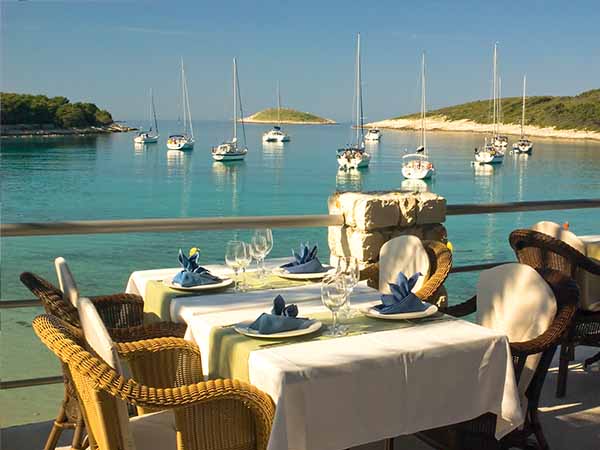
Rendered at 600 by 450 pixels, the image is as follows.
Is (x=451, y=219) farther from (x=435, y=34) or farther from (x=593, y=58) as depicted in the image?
(x=435, y=34)

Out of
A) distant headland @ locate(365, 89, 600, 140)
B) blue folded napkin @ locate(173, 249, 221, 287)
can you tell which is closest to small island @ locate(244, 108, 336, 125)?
distant headland @ locate(365, 89, 600, 140)

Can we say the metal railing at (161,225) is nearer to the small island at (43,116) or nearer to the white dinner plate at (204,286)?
the white dinner plate at (204,286)

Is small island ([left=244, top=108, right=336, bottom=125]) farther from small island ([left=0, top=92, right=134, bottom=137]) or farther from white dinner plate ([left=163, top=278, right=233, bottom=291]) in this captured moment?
white dinner plate ([left=163, top=278, right=233, bottom=291])

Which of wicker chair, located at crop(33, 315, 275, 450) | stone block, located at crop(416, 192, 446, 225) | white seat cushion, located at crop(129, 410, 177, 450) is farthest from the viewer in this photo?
stone block, located at crop(416, 192, 446, 225)

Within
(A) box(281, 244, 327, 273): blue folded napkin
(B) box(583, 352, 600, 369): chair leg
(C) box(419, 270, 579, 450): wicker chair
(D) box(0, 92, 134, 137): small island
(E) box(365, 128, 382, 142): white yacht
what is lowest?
(B) box(583, 352, 600, 369): chair leg

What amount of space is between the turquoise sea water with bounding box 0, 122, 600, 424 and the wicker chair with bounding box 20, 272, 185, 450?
3320 millimetres

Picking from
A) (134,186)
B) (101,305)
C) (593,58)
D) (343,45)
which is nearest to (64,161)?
(134,186)

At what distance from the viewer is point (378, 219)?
444 cm

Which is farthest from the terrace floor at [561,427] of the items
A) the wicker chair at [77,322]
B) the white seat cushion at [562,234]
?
the white seat cushion at [562,234]

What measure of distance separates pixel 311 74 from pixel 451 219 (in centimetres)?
4563

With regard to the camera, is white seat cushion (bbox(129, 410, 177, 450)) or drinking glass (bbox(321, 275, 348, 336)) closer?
white seat cushion (bbox(129, 410, 177, 450))

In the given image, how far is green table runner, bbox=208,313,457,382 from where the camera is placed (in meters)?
2.53

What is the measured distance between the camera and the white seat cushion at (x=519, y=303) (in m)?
3.01

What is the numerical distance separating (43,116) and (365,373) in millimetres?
94211
